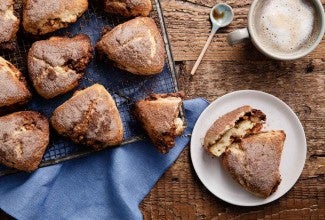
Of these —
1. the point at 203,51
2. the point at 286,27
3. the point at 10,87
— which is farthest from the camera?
the point at 203,51

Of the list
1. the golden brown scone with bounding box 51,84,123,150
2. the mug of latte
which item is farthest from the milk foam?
the golden brown scone with bounding box 51,84,123,150

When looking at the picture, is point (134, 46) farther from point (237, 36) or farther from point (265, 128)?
point (265, 128)

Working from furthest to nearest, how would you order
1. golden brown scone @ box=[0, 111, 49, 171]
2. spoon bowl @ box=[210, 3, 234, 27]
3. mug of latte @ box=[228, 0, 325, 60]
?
spoon bowl @ box=[210, 3, 234, 27] → mug of latte @ box=[228, 0, 325, 60] → golden brown scone @ box=[0, 111, 49, 171]

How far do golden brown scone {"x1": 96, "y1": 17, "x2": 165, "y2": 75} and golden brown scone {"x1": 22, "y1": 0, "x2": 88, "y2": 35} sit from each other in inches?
6.1

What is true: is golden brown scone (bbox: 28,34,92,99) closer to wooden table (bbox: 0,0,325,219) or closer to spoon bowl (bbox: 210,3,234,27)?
wooden table (bbox: 0,0,325,219)

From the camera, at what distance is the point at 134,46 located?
2.32 m

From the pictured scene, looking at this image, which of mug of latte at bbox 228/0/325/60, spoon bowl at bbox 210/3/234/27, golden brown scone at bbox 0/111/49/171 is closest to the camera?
golden brown scone at bbox 0/111/49/171

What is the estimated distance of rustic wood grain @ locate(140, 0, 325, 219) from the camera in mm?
2486

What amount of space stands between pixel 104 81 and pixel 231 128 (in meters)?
0.55

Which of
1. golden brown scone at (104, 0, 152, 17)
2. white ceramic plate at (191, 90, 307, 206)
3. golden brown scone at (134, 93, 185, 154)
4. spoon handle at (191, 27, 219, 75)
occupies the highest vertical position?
golden brown scone at (104, 0, 152, 17)

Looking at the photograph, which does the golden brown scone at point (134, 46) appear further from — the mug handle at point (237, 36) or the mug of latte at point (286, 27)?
the mug of latte at point (286, 27)

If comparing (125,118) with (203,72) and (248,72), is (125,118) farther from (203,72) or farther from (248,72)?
(248,72)

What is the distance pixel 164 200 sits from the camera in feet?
8.16

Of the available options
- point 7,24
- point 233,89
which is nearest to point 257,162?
point 233,89
